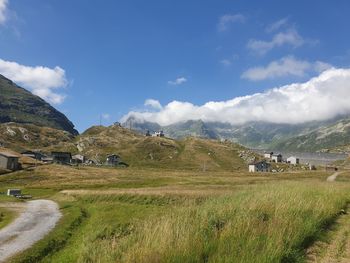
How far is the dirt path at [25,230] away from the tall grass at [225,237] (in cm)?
788

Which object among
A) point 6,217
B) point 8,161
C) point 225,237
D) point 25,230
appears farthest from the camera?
point 8,161

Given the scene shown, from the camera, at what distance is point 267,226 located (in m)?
18.6

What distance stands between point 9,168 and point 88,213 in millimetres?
122723

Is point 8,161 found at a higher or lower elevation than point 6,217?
higher

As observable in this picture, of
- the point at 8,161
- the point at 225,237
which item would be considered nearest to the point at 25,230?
the point at 225,237

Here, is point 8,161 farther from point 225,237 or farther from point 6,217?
point 225,237

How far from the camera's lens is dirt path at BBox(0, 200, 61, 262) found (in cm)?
2419

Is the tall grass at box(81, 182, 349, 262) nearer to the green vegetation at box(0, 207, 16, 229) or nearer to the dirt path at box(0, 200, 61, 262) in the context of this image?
the dirt path at box(0, 200, 61, 262)

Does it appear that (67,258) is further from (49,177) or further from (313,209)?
(49,177)

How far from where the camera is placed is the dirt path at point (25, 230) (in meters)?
24.2

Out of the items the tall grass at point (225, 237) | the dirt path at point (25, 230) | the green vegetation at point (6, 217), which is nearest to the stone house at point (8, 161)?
the green vegetation at point (6, 217)

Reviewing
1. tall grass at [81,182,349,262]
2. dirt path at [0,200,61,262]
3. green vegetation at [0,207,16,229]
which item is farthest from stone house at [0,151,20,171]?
tall grass at [81,182,349,262]

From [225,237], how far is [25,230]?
19.2 metres

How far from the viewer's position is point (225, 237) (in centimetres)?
1684
